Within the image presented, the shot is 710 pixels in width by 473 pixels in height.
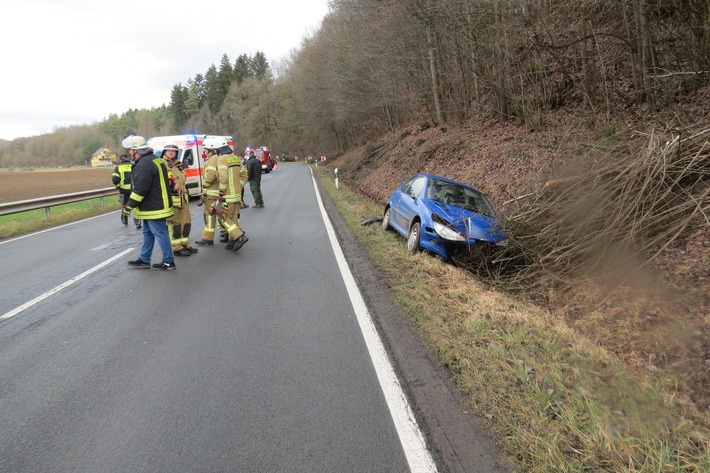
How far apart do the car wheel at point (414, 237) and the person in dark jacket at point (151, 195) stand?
404cm

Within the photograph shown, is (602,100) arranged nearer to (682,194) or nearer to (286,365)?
(682,194)

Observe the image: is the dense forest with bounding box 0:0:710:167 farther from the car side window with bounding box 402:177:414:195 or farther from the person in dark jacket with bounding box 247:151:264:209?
the person in dark jacket with bounding box 247:151:264:209

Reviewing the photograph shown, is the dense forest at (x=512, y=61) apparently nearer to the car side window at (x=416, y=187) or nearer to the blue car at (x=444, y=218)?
the blue car at (x=444, y=218)

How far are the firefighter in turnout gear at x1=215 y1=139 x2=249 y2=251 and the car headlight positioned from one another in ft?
11.6

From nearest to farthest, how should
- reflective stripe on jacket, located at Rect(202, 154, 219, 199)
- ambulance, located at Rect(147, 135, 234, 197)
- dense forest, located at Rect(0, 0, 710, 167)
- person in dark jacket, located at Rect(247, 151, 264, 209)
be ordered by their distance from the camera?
reflective stripe on jacket, located at Rect(202, 154, 219, 199) → dense forest, located at Rect(0, 0, 710, 167) → person in dark jacket, located at Rect(247, 151, 264, 209) → ambulance, located at Rect(147, 135, 234, 197)

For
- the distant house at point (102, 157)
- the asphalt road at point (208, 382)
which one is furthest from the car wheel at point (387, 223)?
the distant house at point (102, 157)

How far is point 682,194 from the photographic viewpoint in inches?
204

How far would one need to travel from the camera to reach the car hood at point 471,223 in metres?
6.82

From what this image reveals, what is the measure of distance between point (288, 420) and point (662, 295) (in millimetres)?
4234

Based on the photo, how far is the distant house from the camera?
11432 cm

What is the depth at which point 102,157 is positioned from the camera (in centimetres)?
12031

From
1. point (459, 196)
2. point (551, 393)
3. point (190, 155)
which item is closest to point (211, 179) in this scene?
point (459, 196)

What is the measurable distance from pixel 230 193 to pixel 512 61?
10.1m

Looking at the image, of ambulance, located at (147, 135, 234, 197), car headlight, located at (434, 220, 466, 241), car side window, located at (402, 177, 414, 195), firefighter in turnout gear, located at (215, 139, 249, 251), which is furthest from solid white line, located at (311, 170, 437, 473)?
ambulance, located at (147, 135, 234, 197)
